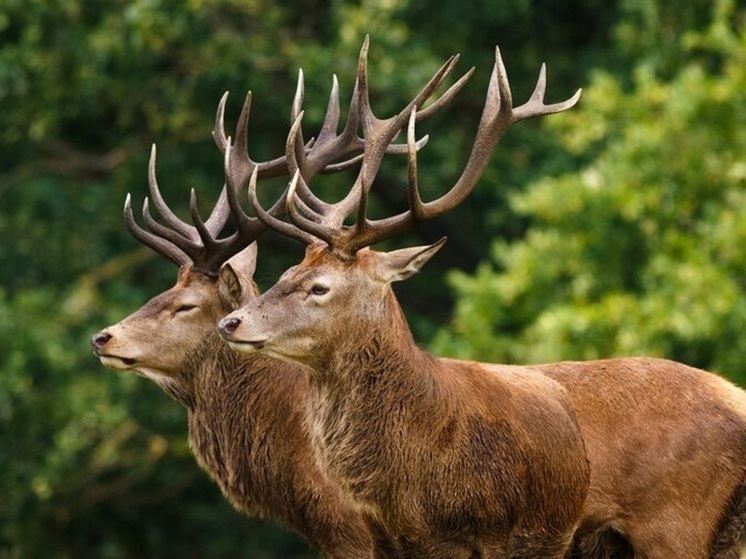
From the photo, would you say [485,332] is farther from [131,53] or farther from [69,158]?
[69,158]

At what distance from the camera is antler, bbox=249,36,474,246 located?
7590mm

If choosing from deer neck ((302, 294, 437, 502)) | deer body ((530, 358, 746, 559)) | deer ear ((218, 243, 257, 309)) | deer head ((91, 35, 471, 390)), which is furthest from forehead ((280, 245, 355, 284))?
deer body ((530, 358, 746, 559))

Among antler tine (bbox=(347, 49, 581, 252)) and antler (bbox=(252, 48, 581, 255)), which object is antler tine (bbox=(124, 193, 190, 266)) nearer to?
antler (bbox=(252, 48, 581, 255))

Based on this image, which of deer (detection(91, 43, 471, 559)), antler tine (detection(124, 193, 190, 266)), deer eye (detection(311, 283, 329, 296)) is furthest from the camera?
antler tine (detection(124, 193, 190, 266))

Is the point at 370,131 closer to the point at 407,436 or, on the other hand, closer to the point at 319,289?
the point at 319,289

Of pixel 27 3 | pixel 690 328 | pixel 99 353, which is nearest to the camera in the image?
pixel 99 353

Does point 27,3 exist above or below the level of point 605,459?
above

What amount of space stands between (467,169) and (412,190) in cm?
40

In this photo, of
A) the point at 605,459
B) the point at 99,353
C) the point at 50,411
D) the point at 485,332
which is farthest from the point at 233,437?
the point at 50,411

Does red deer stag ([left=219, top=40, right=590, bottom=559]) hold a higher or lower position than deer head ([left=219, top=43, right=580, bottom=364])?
lower

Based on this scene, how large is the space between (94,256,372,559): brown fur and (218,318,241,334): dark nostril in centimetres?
98

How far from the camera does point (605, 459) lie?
25.7 feet

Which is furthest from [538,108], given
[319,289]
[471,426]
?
[471,426]

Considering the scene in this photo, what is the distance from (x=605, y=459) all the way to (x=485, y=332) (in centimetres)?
739
